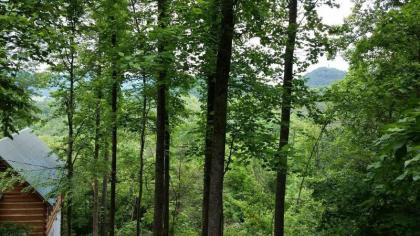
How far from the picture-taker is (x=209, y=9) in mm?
6547


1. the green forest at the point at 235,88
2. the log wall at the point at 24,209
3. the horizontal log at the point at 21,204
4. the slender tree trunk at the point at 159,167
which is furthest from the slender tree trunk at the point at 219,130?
the horizontal log at the point at 21,204

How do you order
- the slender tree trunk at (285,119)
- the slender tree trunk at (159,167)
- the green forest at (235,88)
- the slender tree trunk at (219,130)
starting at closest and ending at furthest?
the green forest at (235,88), the slender tree trunk at (219,130), the slender tree trunk at (159,167), the slender tree trunk at (285,119)

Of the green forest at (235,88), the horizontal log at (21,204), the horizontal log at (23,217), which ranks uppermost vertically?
the green forest at (235,88)

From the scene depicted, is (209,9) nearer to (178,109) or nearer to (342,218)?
(342,218)

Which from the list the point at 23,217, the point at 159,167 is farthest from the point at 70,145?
the point at 23,217

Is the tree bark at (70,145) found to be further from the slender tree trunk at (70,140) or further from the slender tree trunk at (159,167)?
the slender tree trunk at (159,167)

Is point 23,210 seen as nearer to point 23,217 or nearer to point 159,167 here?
point 23,217

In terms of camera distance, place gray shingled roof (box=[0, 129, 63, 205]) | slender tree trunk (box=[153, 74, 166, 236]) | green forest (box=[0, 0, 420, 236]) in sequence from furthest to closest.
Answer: gray shingled roof (box=[0, 129, 63, 205]), slender tree trunk (box=[153, 74, 166, 236]), green forest (box=[0, 0, 420, 236])

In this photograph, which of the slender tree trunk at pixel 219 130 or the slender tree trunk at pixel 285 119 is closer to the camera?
the slender tree trunk at pixel 219 130

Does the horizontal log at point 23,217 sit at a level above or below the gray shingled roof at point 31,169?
below

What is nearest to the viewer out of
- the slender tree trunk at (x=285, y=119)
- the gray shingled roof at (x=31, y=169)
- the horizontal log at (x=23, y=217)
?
the slender tree trunk at (x=285, y=119)

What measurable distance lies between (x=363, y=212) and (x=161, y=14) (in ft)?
21.3

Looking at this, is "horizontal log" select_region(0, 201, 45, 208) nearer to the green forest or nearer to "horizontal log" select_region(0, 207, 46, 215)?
"horizontal log" select_region(0, 207, 46, 215)

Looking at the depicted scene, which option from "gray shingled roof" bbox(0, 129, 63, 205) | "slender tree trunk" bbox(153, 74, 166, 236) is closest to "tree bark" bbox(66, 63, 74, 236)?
"gray shingled roof" bbox(0, 129, 63, 205)
